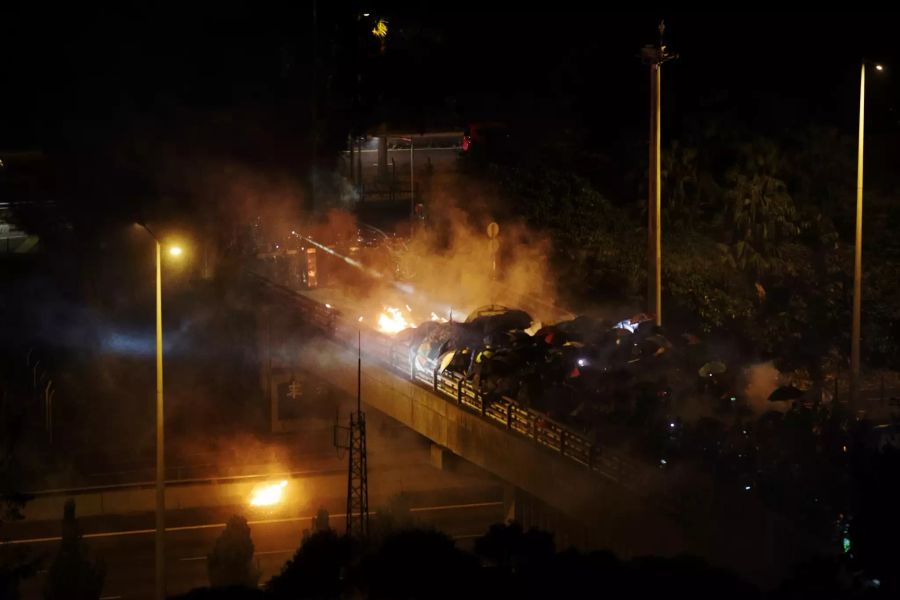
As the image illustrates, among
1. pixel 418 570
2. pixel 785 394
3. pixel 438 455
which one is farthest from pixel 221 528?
pixel 418 570

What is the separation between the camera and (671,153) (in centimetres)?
2441

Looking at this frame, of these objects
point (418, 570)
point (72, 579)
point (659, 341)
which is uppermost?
point (659, 341)

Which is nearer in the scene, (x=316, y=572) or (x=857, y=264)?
(x=316, y=572)

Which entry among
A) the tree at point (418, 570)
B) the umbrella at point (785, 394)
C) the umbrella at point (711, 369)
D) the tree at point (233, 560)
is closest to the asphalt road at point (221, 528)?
the tree at point (233, 560)

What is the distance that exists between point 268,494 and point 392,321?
4714 mm

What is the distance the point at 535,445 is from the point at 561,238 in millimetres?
9255

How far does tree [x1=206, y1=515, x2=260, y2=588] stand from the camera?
14.7 metres

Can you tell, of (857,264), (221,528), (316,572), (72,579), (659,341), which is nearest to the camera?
(316,572)

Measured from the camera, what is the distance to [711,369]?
15312 millimetres

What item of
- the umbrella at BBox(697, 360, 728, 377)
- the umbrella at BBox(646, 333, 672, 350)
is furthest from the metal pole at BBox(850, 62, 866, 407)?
the umbrella at BBox(646, 333, 672, 350)

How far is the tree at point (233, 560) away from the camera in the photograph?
1473 centimetres

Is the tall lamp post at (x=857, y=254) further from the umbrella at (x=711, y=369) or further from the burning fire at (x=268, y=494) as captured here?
the burning fire at (x=268, y=494)

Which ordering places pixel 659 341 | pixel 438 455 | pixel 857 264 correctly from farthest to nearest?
pixel 438 455 → pixel 857 264 → pixel 659 341

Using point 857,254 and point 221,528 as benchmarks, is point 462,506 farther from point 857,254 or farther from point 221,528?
point 857,254
